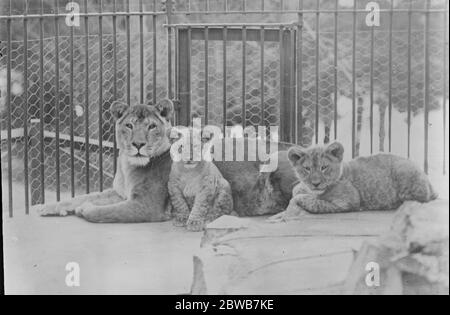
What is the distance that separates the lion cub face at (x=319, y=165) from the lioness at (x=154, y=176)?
67 millimetres

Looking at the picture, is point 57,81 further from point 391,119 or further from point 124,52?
point 391,119

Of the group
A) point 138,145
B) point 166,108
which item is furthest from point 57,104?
point 166,108

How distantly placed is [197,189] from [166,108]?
52 centimetres

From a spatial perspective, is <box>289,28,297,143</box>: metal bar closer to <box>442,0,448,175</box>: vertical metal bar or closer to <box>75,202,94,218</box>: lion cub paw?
<box>442,0,448,175</box>: vertical metal bar

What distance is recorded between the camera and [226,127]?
189 inches

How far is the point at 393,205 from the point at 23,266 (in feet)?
7.23

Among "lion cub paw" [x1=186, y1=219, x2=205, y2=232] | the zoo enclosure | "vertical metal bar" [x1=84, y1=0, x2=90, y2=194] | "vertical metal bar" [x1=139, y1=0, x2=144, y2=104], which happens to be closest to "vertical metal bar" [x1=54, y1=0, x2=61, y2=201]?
the zoo enclosure

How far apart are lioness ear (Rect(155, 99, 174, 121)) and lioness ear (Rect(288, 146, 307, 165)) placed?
74 cm

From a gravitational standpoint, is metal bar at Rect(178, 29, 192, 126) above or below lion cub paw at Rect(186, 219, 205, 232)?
above

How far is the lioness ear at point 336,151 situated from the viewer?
4.71 m

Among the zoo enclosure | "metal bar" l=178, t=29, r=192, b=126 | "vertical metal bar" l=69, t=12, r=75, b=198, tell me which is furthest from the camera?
"vertical metal bar" l=69, t=12, r=75, b=198

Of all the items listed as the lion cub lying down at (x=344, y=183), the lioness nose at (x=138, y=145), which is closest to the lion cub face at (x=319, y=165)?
the lion cub lying down at (x=344, y=183)

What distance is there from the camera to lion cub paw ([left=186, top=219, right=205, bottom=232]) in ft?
15.4
